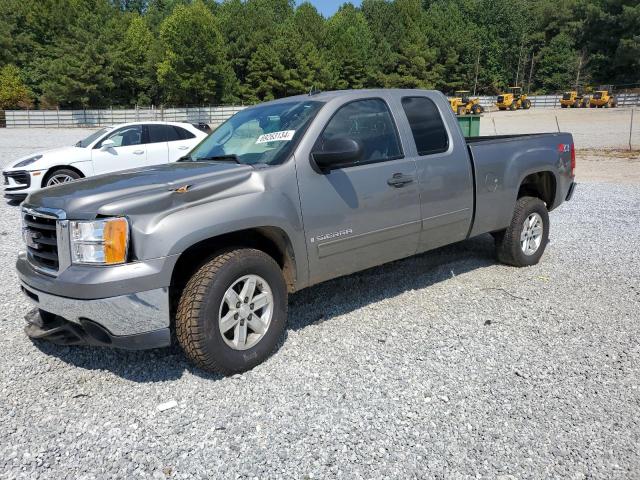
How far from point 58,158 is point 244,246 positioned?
8.06 metres

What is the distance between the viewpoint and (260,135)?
4.23m

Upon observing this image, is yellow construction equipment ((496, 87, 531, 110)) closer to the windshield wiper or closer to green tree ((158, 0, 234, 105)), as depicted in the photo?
green tree ((158, 0, 234, 105))

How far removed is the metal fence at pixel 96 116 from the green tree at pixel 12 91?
11.6m

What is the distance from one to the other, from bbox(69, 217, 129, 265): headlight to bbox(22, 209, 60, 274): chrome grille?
29cm

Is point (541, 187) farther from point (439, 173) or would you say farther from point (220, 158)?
point (220, 158)

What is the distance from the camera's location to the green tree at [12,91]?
58.4 meters

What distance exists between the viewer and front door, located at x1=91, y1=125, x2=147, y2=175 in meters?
10.7

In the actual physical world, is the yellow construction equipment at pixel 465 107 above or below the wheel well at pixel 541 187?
above

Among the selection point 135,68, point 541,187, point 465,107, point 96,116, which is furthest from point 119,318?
point 135,68

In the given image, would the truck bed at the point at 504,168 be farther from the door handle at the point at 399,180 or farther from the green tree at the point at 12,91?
the green tree at the point at 12,91

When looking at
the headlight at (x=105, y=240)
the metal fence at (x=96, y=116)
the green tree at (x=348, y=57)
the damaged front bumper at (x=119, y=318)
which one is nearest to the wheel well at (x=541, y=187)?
the damaged front bumper at (x=119, y=318)

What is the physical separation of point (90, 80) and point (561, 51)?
76243mm

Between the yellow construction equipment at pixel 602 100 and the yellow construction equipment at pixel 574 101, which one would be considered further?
the yellow construction equipment at pixel 574 101

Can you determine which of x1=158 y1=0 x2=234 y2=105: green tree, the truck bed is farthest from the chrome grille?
x1=158 y1=0 x2=234 y2=105: green tree
